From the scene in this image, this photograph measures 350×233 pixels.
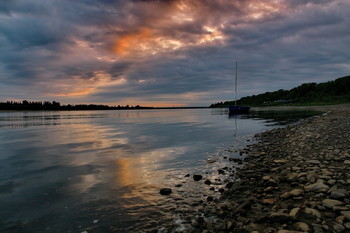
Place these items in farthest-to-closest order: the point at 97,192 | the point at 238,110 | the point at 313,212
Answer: the point at 238,110 → the point at 97,192 → the point at 313,212

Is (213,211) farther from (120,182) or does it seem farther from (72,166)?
(72,166)

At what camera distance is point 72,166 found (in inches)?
503

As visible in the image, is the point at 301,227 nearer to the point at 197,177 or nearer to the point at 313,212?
the point at 313,212

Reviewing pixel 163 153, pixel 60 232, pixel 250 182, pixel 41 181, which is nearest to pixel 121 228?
pixel 60 232

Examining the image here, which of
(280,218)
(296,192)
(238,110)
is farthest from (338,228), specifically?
(238,110)

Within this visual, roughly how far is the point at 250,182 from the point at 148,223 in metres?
4.34

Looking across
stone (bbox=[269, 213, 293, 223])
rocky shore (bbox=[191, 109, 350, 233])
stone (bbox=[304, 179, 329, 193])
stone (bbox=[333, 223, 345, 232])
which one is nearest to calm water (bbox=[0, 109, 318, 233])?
rocky shore (bbox=[191, 109, 350, 233])

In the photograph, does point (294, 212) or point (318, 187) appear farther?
point (318, 187)

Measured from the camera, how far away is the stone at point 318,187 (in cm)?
660

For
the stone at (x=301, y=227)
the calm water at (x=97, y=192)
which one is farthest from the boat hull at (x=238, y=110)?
the stone at (x=301, y=227)

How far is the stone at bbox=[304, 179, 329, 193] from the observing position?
6.60 meters

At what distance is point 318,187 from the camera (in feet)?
22.1

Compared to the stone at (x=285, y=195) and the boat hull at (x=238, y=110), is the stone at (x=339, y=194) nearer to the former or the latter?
the stone at (x=285, y=195)

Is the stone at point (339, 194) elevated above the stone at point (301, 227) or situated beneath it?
elevated above
